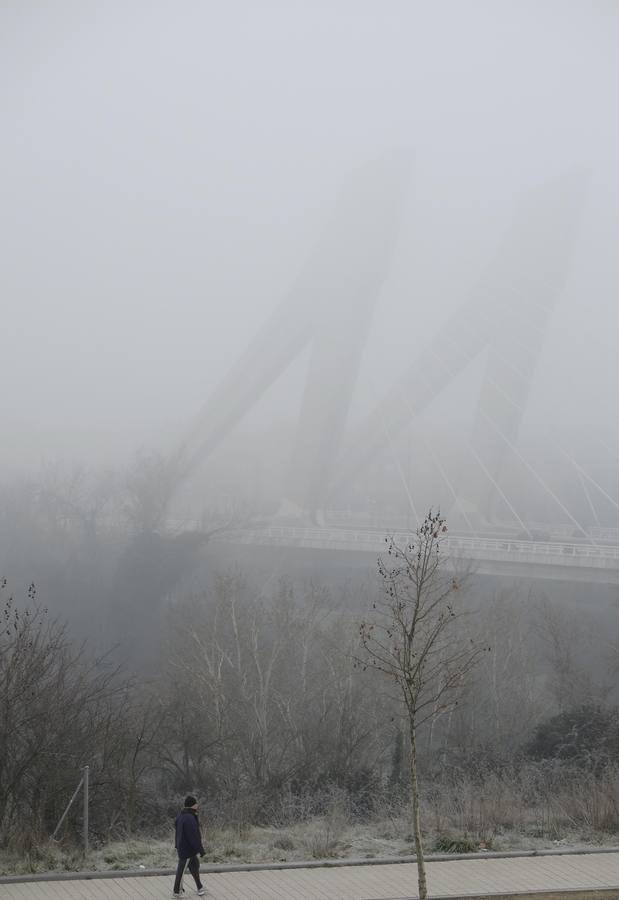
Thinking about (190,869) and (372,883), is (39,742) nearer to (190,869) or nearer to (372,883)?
(190,869)

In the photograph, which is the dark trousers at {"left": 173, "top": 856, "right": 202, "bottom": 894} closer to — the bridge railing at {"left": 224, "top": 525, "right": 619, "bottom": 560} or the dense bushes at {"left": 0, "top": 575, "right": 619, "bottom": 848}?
the dense bushes at {"left": 0, "top": 575, "right": 619, "bottom": 848}

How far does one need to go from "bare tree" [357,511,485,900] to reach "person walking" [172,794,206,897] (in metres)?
1.52

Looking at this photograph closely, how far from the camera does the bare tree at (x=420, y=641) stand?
7273 mm

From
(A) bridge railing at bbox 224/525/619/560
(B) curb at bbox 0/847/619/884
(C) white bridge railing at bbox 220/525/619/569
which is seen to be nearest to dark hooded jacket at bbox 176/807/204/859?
(B) curb at bbox 0/847/619/884

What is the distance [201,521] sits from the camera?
3566 cm

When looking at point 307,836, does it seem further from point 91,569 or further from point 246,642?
point 91,569

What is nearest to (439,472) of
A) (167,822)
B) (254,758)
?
(254,758)

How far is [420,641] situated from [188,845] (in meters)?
11.4

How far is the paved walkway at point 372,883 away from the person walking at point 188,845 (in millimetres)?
161

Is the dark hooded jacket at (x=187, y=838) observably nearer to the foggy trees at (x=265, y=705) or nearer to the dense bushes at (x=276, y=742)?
the dense bushes at (x=276, y=742)

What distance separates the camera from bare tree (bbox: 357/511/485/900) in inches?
286

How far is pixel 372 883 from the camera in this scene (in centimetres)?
741

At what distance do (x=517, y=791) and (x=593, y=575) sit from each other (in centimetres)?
1590

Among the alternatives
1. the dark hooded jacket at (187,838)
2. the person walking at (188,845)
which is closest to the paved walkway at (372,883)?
the person walking at (188,845)
